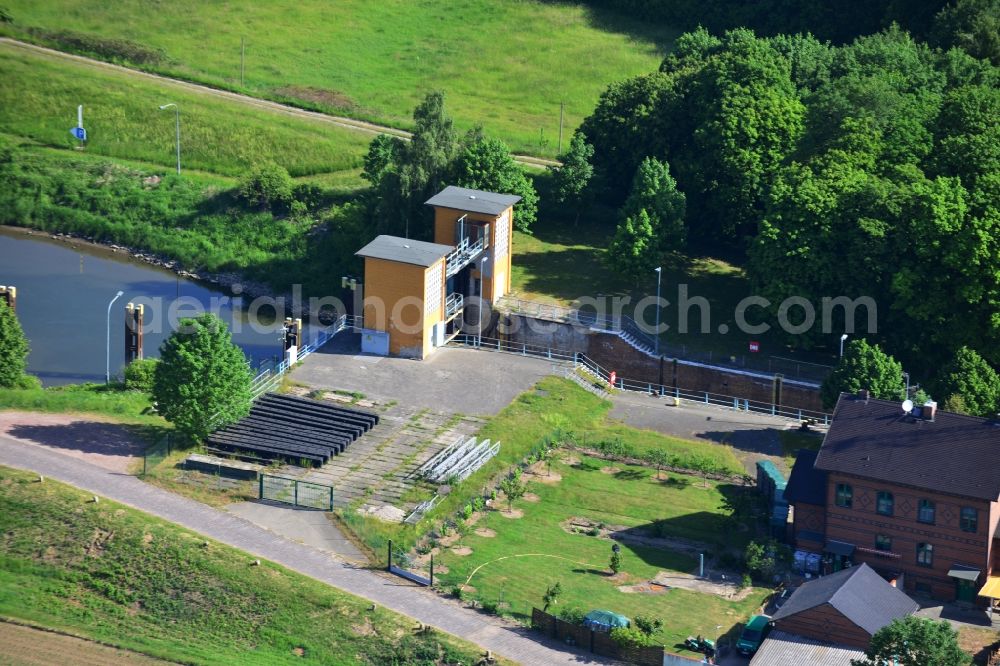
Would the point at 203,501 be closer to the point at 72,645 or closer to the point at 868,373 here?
the point at 72,645

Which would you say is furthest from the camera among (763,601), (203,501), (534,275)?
(534,275)

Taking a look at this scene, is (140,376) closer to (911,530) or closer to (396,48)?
(911,530)

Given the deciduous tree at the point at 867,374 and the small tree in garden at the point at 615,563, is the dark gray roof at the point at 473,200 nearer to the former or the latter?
the deciduous tree at the point at 867,374

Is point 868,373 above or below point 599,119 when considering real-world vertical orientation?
below

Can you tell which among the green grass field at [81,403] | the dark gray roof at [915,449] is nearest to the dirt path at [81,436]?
the green grass field at [81,403]

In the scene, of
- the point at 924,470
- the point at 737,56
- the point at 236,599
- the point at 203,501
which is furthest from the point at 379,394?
the point at 737,56

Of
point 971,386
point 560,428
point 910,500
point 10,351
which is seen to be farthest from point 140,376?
point 971,386
